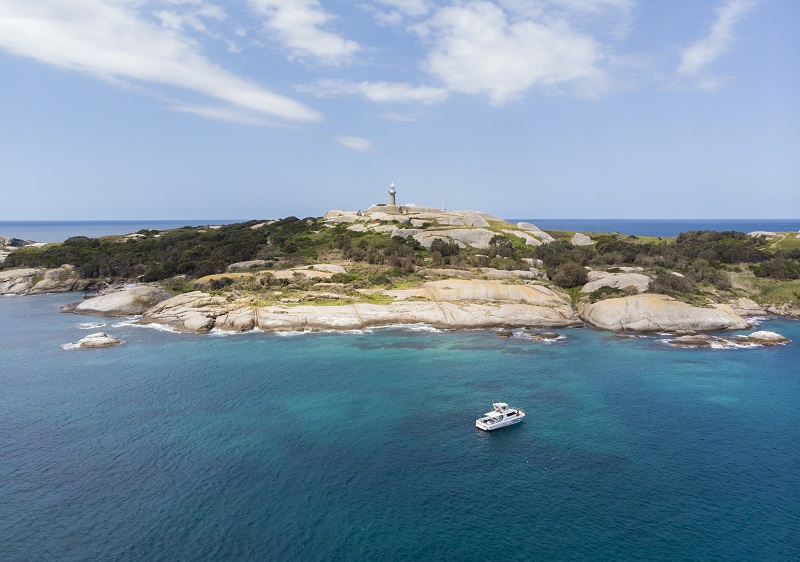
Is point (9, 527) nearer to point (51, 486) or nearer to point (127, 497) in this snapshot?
point (51, 486)

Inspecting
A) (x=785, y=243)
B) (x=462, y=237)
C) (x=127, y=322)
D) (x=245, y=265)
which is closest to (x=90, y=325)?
(x=127, y=322)

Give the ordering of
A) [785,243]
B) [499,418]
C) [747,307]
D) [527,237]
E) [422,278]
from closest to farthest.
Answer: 1. [499,418]
2. [747,307]
3. [422,278]
4. [785,243]
5. [527,237]

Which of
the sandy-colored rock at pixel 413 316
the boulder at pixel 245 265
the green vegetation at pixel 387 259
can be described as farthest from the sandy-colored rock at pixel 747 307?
the boulder at pixel 245 265

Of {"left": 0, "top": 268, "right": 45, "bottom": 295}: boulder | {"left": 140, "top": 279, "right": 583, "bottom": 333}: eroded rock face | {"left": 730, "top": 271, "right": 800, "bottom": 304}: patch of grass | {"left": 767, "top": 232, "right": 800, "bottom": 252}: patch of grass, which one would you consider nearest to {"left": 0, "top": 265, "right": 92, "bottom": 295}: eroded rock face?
{"left": 0, "top": 268, "right": 45, "bottom": 295}: boulder

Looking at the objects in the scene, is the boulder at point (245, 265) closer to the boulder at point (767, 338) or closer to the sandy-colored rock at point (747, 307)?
the boulder at point (767, 338)

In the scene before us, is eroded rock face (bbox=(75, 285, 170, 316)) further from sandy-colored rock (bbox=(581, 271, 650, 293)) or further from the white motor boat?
sandy-colored rock (bbox=(581, 271, 650, 293))

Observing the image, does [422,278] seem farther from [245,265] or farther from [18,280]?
[18,280]
